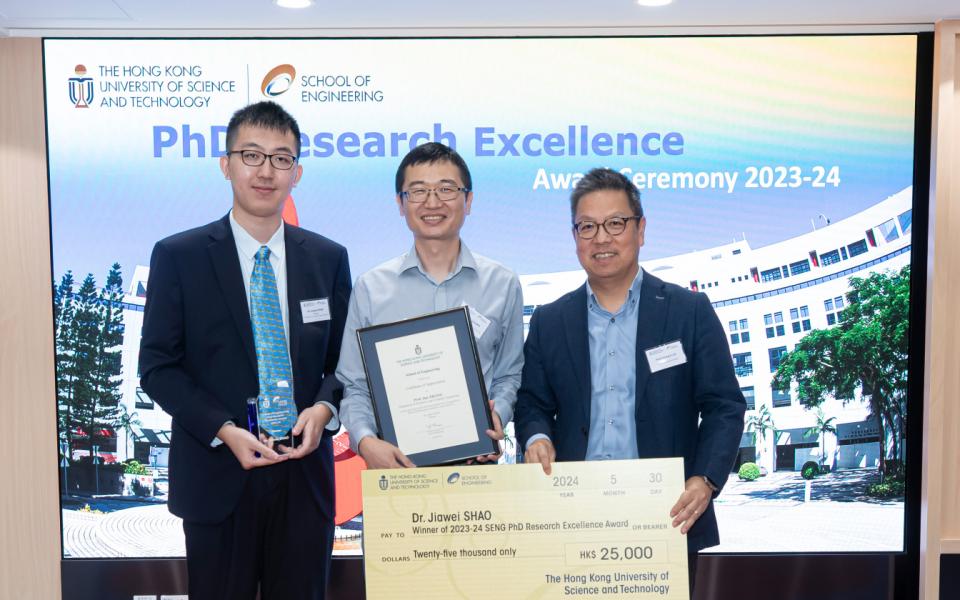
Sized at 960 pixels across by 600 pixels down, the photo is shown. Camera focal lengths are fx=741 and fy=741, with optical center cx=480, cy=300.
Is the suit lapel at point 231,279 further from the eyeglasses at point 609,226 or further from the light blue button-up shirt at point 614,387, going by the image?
the eyeglasses at point 609,226

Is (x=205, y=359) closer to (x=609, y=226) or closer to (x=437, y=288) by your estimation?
(x=437, y=288)

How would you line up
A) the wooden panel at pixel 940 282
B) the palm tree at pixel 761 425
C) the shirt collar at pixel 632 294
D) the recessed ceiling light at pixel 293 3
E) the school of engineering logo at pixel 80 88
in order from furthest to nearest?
the palm tree at pixel 761 425 → the school of engineering logo at pixel 80 88 → the wooden panel at pixel 940 282 → the recessed ceiling light at pixel 293 3 → the shirt collar at pixel 632 294

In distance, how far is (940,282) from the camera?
371cm

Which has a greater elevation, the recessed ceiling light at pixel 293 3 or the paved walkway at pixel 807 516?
the recessed ceiling light at pixel 293 3

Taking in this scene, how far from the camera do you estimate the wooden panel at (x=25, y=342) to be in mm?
3740

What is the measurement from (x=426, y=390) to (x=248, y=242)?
0.92m

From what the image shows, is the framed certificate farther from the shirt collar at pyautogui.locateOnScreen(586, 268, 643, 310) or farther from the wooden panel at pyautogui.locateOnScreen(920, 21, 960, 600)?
the wooden panel at pyautogui.locateOnScreen(920, 21, 960, 600)

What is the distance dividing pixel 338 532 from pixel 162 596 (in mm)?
964

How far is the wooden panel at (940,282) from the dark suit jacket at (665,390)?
1926 millimetres

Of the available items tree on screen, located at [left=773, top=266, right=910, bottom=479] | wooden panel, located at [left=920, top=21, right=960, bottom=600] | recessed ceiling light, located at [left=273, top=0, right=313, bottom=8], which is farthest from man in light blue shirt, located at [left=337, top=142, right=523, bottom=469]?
wooden panel, located at [left=920, top=21, right=960, bottom=600]

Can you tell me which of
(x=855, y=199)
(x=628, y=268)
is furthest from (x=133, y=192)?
(x=855, y=199)

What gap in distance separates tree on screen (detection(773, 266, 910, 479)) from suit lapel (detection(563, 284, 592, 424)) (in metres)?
1.88

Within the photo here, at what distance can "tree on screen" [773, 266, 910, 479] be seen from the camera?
12.8 ft

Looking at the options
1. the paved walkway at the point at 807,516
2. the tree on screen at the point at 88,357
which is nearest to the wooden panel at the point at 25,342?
the tree on screen at the point at 88,357
